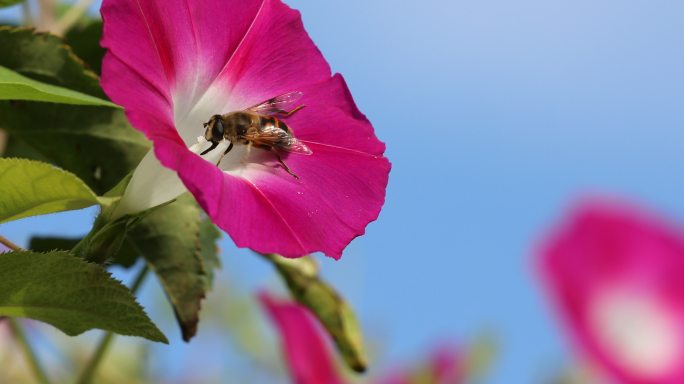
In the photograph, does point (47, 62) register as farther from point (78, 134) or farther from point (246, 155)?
point (246, 155)

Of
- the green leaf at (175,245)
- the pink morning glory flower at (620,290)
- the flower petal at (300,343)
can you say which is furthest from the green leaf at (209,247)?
the pink morning glory flower at (620,290)

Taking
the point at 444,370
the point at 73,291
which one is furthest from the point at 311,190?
the point at 444,370

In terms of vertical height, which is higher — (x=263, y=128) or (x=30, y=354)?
(x=263, y=128)

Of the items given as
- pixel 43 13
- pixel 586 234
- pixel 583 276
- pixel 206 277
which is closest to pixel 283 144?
pixel 206 277

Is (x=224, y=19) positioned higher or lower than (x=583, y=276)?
higher

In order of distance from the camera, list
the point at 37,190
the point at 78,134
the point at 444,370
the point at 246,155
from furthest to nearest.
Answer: the point at 444,370 → the point at 78,134 → the point at 246,155 → the point at 37,190

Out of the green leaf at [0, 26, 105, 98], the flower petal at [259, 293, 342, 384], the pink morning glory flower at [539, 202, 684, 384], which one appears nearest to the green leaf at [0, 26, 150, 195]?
the green leaf at [0, 26, 105, 98]

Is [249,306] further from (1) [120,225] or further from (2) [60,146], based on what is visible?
(1) [120,225]
